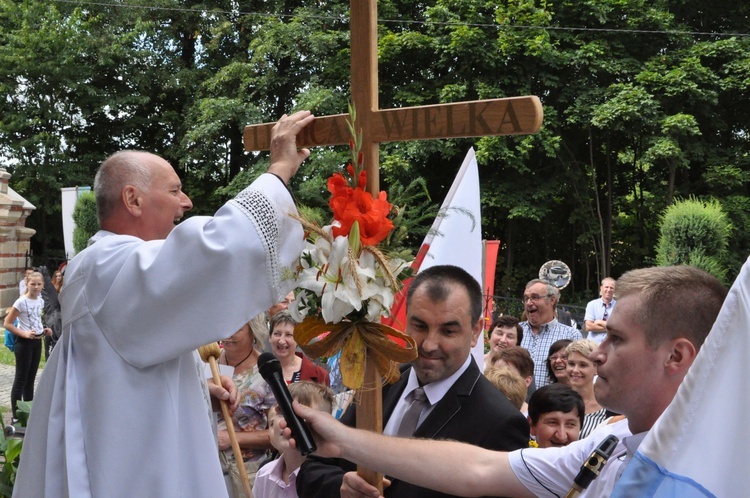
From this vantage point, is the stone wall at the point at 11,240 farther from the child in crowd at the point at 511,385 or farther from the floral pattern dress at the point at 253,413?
the child in crowd at the point at 511,385

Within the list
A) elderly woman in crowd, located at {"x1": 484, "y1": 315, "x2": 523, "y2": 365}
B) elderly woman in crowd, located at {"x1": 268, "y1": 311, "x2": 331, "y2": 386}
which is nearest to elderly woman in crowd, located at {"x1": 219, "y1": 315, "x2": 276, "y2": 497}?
elderly woman in crowd, located at {"x1": 268, "y1": 311, "x2": 331, "y2": 386}

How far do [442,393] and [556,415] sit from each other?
5.54 feet

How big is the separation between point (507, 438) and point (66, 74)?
26380mm

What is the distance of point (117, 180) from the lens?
2748mm

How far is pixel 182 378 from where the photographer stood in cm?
260

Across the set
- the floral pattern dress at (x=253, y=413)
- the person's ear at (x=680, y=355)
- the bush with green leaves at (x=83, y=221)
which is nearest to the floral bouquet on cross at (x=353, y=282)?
the person's ear at (x=680, y=355)

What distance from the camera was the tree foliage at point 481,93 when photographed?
63.8 feet

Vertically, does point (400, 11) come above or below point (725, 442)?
above

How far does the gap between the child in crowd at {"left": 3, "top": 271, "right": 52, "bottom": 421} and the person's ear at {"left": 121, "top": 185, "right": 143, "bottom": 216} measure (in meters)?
8.46

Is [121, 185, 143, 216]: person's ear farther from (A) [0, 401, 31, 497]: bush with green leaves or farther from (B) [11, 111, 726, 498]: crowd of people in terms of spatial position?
(A) [0, 401, 31, 497]: bush with green leaves

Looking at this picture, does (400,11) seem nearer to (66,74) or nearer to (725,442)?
Result: (66,74)

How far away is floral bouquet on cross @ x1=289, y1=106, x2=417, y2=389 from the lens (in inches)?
90.5

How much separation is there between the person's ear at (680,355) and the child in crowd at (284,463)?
1893 millimetres

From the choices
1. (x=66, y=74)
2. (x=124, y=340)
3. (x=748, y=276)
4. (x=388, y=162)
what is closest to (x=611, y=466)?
(x=748, y=276)
